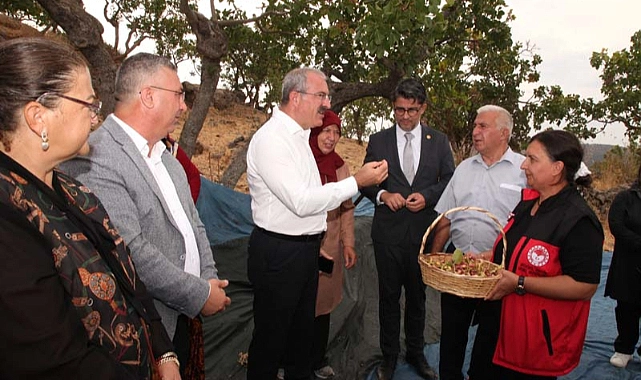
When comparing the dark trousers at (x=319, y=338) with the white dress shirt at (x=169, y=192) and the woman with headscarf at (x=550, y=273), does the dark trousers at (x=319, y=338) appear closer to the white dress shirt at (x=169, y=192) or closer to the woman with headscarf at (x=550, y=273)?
the woman with headscarf at (x=550, y=273)

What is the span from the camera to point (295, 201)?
2.58m

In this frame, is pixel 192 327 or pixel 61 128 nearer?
pixel 61 128

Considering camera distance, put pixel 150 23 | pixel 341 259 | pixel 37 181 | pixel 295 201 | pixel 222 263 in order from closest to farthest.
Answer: pixel 37 181 < pixel 295 201 < pixel 341 259 < pixel 222 263 < pixel 150 23

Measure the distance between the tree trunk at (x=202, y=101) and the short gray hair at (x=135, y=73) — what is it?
12.0 feet

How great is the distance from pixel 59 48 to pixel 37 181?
1.28 ft

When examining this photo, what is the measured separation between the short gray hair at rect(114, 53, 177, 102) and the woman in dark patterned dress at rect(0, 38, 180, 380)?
601 mm

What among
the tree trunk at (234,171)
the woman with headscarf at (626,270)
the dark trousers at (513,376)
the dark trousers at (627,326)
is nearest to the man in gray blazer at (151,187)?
the dark trousers at (513,376)

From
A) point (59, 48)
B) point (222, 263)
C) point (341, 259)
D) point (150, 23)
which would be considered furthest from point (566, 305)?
point (150, 23)

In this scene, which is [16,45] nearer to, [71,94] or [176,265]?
[71,94]

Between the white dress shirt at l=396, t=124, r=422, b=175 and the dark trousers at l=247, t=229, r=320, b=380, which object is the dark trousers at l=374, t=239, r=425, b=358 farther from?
the dark trousers at l=247, t=229, r=320, b=380

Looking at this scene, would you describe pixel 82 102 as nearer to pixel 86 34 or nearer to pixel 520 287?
pixel 520 287

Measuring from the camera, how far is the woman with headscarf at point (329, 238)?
3582mm

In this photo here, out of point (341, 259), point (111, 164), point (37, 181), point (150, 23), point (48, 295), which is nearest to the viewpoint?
point (48, 295)

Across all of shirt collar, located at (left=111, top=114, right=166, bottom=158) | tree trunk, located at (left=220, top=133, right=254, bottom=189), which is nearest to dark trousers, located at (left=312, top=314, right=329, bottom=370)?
shirt collar, located at (left=111, top=114, right=166, bottom=158)
